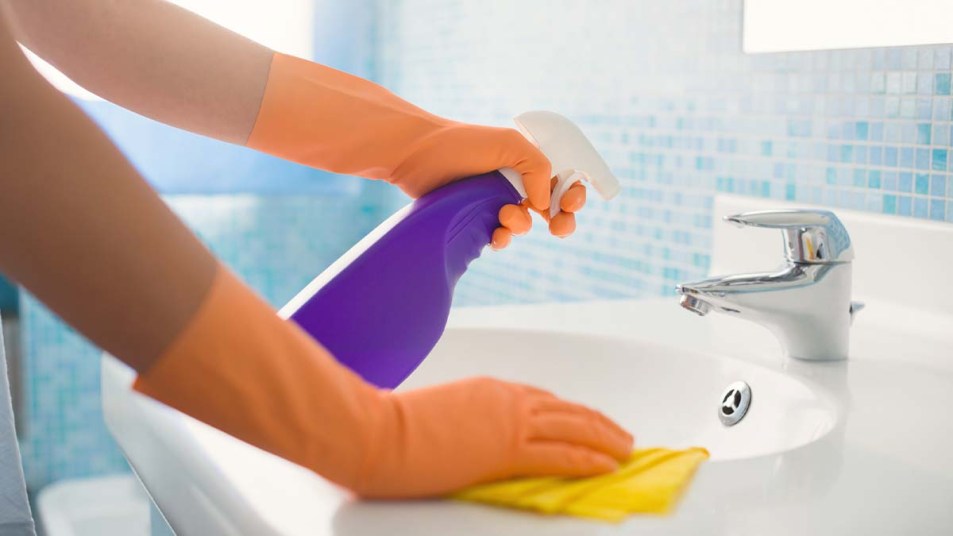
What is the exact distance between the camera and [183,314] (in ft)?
1.44

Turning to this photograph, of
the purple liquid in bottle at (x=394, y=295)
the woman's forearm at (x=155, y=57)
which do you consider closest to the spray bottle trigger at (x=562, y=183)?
the purple liquid in bottle at (x=394, y=295)

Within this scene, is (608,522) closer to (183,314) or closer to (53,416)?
(183,314)

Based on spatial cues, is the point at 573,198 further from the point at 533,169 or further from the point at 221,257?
the point at 221,257

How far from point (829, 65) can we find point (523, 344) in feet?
1.26

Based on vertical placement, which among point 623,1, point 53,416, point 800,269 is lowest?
point 53,416

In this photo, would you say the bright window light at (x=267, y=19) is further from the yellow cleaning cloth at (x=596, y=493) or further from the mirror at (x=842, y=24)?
the yellow cleaning cloth at (x=596, y=493)

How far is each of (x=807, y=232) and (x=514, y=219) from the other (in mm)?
220

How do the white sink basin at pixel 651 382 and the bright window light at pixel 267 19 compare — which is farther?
the bright window light at pixel 267 19

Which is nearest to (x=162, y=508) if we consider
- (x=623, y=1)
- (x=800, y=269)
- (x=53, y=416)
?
(x=800, y=269)

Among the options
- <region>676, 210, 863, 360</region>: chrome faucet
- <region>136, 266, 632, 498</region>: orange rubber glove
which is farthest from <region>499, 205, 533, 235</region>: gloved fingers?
<region>136, 266, 632, 498</region>: orange rubber glove

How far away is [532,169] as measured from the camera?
779 mm

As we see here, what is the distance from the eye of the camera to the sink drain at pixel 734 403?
2.58ft

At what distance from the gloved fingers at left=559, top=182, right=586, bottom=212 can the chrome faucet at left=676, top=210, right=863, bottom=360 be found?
10 cm

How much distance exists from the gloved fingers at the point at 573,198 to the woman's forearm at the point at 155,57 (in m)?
0.24
